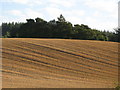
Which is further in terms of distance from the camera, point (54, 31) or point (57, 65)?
point (54, 31)

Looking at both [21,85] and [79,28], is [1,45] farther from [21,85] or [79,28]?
[79,28]

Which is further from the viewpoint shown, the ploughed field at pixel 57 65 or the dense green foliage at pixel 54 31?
the dense green foliage at pixel 54 31

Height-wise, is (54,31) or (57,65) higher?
(54,31)

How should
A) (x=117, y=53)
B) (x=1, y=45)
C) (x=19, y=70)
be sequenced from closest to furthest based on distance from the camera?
(x=19, y=70), (x=1, y=45), (x=117, y=53)

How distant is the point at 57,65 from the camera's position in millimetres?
13141

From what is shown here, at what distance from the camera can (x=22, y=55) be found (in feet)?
44.2

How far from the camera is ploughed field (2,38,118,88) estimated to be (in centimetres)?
1013

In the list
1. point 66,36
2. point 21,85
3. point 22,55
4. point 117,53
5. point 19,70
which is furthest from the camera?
point 66,36

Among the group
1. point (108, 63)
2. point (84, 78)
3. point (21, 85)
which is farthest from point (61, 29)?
point (21, 85)

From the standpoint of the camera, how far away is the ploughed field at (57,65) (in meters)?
10.1

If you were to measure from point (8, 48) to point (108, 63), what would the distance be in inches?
283

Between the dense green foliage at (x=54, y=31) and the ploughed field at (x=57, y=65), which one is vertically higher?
the dense green foliage at (x=54, y=31)

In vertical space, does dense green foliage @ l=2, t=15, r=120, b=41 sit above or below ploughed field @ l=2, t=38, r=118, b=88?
above

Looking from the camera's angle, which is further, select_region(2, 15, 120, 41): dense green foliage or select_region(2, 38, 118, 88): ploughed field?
select_region(2, 15, 120, 41): dense green foliage
